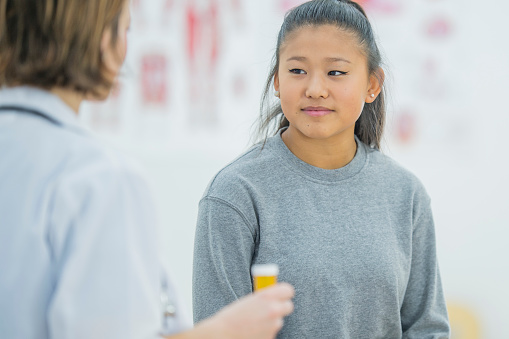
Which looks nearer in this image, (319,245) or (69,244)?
(69,244)

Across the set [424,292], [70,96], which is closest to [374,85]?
[424,292]

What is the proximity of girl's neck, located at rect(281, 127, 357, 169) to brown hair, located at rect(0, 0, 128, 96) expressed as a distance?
2.25ft

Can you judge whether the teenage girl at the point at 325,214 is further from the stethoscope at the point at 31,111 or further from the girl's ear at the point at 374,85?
the stethoscope at the point at 31,111

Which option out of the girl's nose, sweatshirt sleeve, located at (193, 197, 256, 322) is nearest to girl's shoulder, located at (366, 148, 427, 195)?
the girl's nose

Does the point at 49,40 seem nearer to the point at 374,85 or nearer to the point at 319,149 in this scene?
the point at 319,149

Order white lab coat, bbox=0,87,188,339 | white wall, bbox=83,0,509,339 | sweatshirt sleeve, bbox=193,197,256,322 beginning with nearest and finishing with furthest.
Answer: white lab coat, bbox=0,87,188,339
sweatshirt sleeve, bbox=193,197,256,322
white wall, bbox=83,0,509,339

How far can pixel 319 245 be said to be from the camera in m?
1.20

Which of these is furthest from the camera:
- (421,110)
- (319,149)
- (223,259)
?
(421,110)

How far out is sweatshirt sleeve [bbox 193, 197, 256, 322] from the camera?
1173 millimetres

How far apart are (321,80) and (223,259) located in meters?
0.42

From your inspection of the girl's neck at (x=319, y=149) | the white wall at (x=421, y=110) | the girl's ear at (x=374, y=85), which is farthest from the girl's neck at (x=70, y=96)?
the white wall at (x=421, y=110)

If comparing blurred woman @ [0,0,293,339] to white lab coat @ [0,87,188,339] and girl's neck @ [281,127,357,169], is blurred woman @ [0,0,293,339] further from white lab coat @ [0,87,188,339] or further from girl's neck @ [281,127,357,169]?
girl's neck @ [281,127,357,169]

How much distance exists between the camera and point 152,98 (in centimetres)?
213

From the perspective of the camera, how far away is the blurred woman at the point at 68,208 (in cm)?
61
